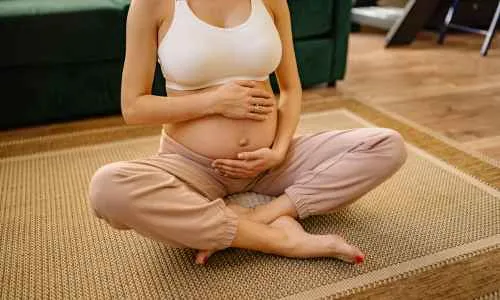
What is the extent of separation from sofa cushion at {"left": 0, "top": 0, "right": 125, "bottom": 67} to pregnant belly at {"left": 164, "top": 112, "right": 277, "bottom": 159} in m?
0.94

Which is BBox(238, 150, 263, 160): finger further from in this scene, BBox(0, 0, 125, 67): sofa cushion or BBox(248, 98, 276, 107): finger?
BBox(0, 0, 125, 67): sofa cushion

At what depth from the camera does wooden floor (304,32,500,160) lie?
1892mm

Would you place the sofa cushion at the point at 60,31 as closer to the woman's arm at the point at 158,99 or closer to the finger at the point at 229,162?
the woman's arm at the point at 158,99

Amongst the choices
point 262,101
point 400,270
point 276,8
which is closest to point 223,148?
point 262,101

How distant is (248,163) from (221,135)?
0.09 metres

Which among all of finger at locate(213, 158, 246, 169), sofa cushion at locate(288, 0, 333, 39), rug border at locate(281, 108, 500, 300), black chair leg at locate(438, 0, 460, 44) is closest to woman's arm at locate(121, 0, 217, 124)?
finger at locate(213, 158, 246, 169)

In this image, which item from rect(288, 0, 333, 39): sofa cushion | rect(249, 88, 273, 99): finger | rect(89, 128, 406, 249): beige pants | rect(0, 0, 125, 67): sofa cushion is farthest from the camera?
rect(288, 0, 333, 39): sofa cushion

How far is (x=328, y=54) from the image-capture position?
2.30 m

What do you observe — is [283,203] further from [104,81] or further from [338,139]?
[104,81]

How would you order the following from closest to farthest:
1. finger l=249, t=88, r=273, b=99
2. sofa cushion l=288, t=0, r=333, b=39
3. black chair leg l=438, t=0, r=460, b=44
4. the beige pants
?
1. the beige pants
2. finger l=249, t=88, r=273, b=99
3. sofa cushion l=288, t=0, r=333, b=39
4. black chair leg l=438, t=0, r=460, b=44

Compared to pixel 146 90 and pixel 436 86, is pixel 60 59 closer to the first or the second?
pixel 146 90

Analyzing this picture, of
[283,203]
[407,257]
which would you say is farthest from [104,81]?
[407,257]

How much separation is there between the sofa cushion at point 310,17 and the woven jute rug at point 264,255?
2.88 ft

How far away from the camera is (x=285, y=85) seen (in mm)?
1187
